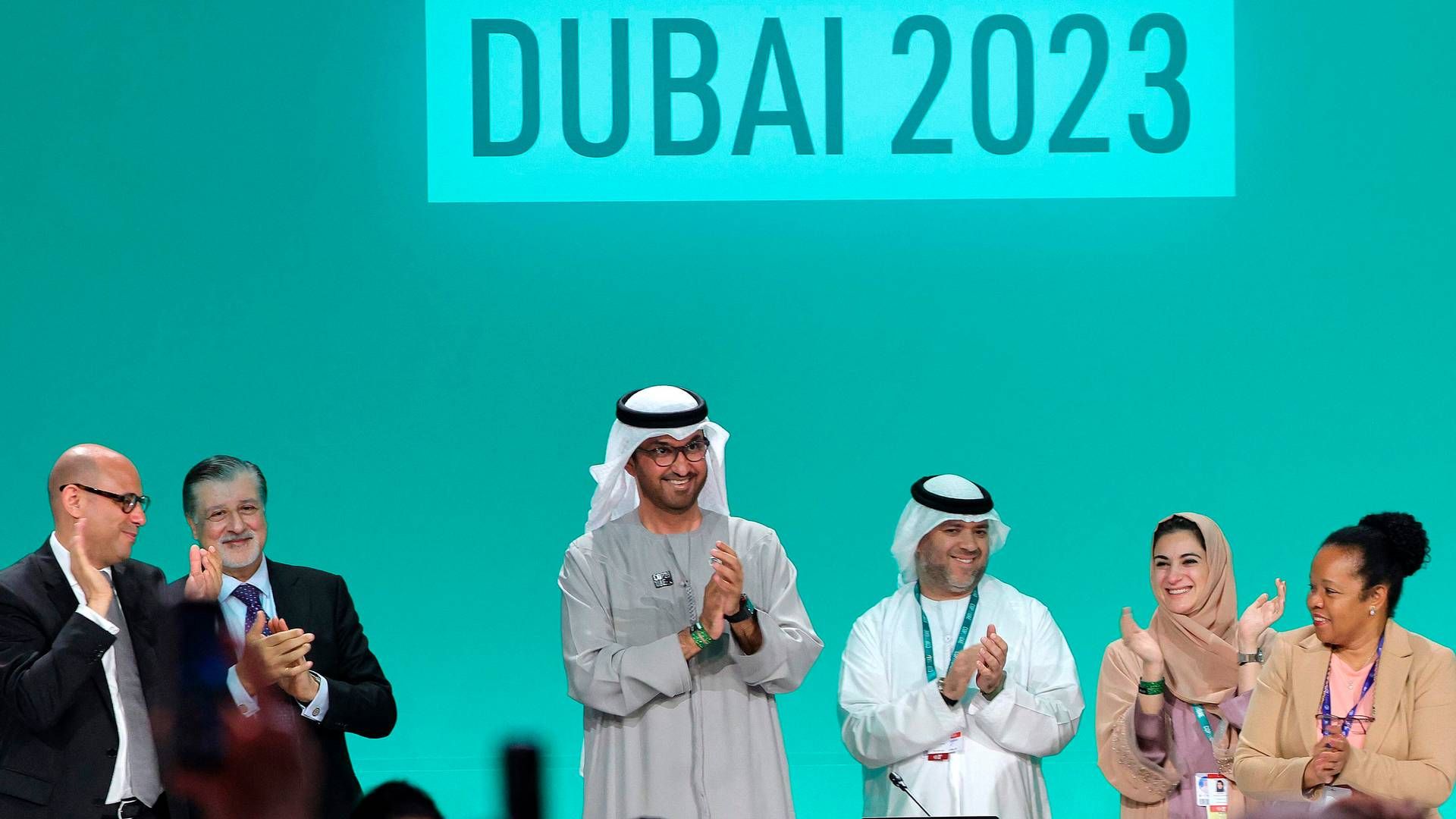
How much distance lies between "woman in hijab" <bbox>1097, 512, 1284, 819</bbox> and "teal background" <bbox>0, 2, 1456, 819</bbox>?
1531 mm

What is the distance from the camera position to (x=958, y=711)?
14.2ft

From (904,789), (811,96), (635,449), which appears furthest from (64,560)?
(811,96)

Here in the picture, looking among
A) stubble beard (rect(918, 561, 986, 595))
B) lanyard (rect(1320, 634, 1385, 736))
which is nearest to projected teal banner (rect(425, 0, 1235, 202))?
stubble beard (rect(918, 561, 986, 595))

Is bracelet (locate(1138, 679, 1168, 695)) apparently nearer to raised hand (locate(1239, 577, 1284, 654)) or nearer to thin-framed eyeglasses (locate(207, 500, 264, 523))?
raised hand (locate(1239, 577, 1284, 654))

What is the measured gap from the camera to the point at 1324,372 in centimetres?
604

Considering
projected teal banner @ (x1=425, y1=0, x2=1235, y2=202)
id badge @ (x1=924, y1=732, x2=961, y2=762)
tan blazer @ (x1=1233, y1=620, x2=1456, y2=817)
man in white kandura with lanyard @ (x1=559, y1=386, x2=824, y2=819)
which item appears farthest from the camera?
projected teal banner @ (x1=425, y1=0, x2=1235, y2=202)

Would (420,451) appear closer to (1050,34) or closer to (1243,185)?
(1050,34)

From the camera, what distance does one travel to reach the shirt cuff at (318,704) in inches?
165

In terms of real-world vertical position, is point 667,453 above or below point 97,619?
above

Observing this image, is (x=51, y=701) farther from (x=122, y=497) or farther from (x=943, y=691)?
(x=943, y=691)

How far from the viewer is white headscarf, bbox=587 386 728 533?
4215mm

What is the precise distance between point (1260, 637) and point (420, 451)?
2.88 metres

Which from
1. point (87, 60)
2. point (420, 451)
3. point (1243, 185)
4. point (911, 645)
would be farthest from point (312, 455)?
point (1243, 185)

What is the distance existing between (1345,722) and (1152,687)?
538 mm
